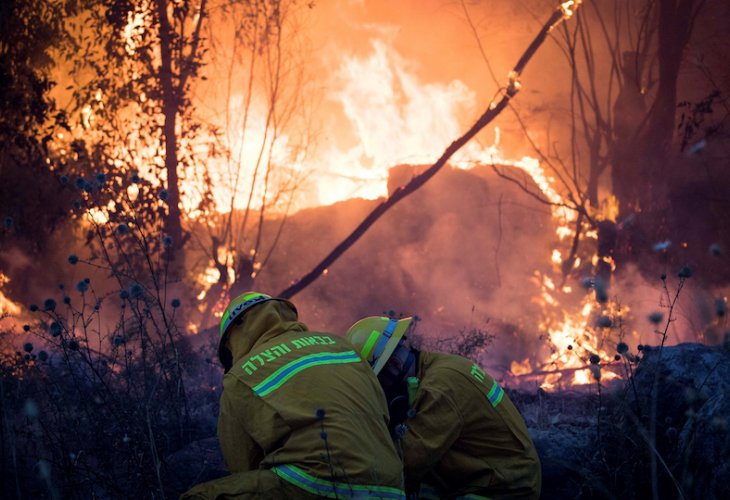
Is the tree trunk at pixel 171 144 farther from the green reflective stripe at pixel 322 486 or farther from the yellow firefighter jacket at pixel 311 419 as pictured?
the green reflective stripe at pixel 322 486

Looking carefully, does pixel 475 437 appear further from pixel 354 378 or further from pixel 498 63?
pixel 498 63


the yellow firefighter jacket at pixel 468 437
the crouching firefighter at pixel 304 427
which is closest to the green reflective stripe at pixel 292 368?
the crouching firefighter at pixel 304 427

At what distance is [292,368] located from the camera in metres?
2.87

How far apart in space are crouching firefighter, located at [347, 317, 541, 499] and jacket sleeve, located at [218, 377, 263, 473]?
0.78m

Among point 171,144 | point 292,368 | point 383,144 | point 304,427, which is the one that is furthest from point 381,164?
point 304,427

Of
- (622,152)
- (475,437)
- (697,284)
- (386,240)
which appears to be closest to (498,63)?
(622,152)

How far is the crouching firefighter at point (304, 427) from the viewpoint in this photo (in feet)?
8.79

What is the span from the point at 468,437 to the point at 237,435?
3.91ft

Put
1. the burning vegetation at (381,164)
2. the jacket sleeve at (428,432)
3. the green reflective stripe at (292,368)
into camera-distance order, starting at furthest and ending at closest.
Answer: the burning vegetation at (381,164)
the jacket sleeve at (428,432)
the green reflective stripe at (292,368)

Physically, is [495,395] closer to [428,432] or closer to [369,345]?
[428,432]

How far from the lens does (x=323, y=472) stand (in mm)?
2666

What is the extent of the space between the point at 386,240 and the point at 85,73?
4.28m

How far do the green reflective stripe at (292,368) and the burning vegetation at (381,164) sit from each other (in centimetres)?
363

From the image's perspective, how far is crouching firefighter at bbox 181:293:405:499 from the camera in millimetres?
2678
